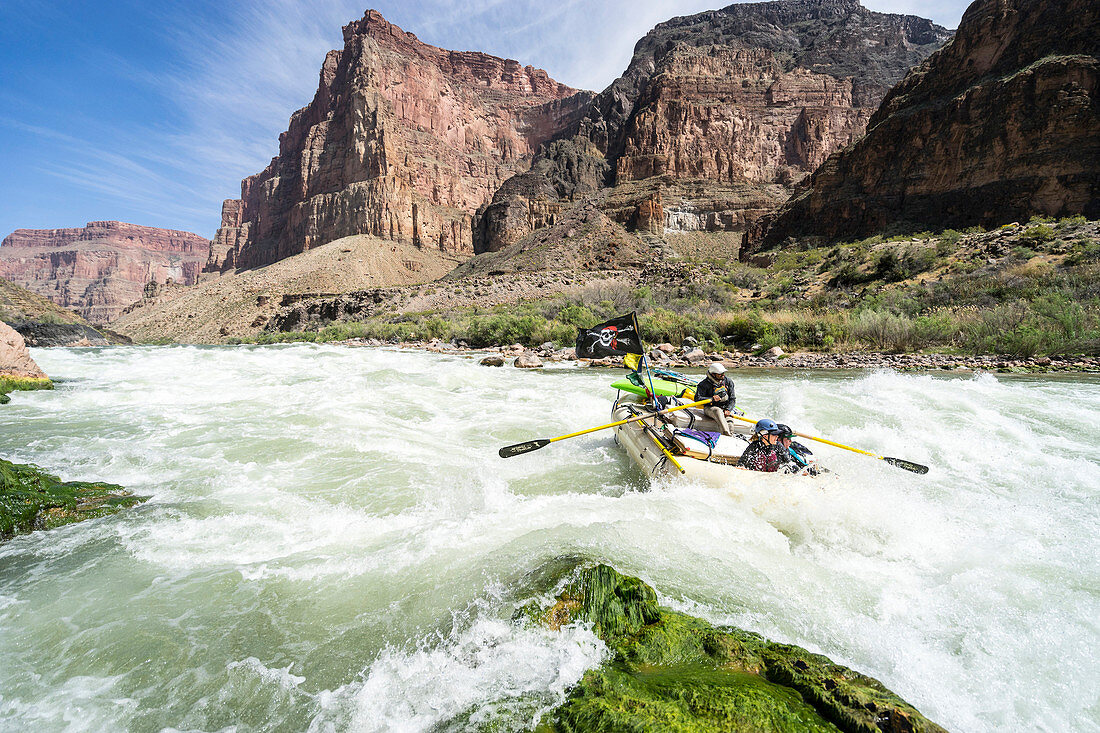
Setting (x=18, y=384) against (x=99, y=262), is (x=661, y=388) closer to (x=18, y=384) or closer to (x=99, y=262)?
(x=18, y=384)

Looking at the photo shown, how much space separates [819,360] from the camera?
1445 cm

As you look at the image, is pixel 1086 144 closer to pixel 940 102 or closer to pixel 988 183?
pixel 988 183

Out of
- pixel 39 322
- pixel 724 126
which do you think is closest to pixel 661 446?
pixel 39 322

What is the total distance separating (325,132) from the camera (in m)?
90.8

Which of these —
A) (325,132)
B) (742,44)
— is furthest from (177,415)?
(742,44)

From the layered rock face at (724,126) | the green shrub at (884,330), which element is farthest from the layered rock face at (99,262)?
the green shrub at (884,330)

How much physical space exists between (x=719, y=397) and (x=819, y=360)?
999cm

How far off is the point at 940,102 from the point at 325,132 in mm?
99676

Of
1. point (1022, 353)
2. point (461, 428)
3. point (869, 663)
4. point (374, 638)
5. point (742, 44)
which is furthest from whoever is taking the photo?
point (742, 44)

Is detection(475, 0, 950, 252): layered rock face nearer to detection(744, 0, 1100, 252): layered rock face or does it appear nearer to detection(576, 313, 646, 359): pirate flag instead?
detection(744, 0, 1100, 252): layered rock face

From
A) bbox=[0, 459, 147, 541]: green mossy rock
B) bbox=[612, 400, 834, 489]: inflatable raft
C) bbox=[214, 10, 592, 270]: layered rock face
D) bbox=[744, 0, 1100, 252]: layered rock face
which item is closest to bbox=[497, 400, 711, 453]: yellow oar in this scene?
bbox=[612, 400, 834, 489]: inflatable raft

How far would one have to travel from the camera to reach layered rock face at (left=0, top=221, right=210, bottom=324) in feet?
473

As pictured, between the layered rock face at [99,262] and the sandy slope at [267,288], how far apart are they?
310 ft

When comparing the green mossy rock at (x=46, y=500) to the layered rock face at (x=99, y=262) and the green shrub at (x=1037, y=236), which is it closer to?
the green shrub at (x=1037, y=236)
